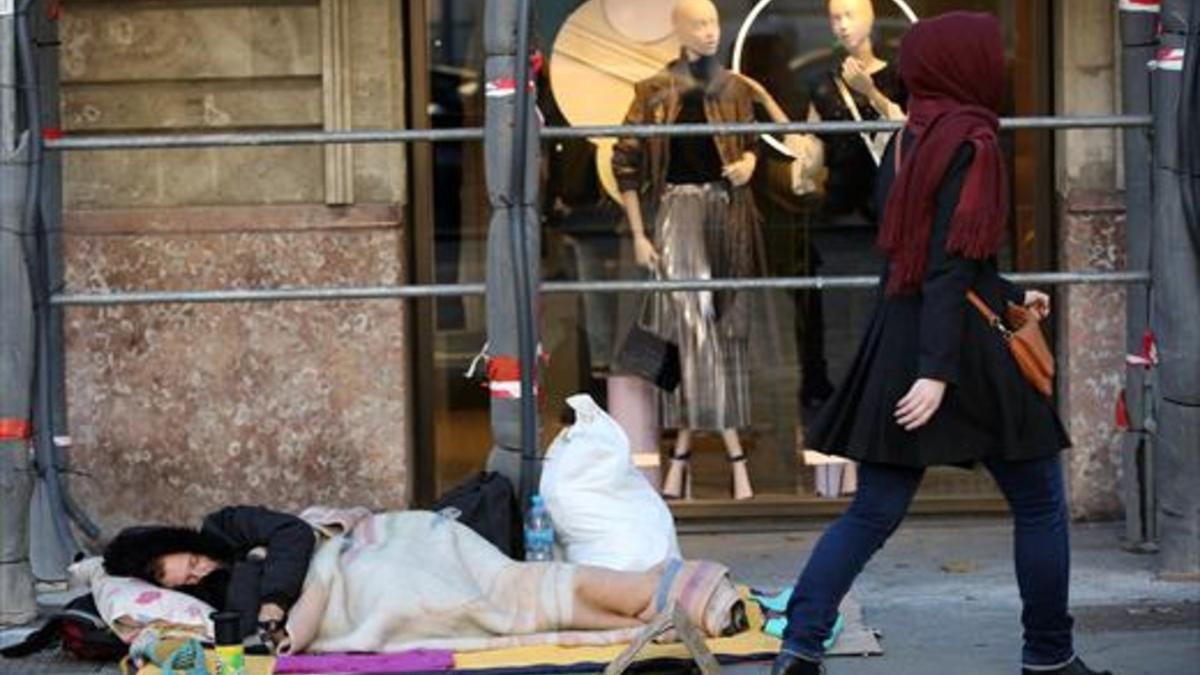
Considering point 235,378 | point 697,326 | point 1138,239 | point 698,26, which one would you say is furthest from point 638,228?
point 1138,239

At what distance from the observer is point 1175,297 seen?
7.93m

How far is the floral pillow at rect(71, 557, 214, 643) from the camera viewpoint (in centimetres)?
740

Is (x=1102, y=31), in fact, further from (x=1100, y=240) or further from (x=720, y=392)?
(x=720, y=392)

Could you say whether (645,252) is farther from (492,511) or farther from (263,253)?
(492,511)

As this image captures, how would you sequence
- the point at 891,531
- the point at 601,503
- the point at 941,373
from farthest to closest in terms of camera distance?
1. the point at 601,503
2. the point at 891,531
3. the point at 941,373

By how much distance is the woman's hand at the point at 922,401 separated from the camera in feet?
20.7

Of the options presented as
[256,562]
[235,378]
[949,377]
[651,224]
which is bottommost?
[256,562]

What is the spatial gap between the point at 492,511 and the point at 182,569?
0.94m

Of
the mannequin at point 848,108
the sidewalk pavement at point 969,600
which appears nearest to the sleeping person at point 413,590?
the sidewalk pavement at point 969,600

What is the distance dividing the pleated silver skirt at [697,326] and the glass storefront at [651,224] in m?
0.02

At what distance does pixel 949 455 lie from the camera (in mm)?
6410

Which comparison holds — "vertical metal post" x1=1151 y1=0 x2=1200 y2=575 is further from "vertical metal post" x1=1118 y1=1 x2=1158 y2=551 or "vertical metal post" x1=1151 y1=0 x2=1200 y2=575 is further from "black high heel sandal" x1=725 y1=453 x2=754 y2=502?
"black high heel sandal" x1=725 y1=453 x2=754 y2=502

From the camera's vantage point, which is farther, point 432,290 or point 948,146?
point 432,290

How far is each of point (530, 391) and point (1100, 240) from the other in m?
2.48
